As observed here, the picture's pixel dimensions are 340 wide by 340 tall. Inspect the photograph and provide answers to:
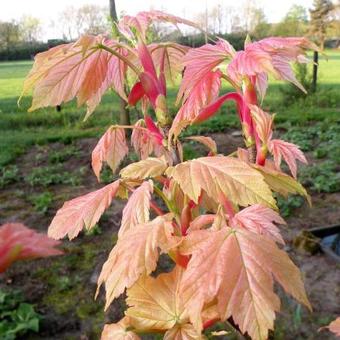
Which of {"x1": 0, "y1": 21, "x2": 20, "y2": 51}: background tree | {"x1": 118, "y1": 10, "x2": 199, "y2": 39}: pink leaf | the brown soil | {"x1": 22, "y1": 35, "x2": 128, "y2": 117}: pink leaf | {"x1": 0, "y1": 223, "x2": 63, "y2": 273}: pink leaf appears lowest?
the brown soil

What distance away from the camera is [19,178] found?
530 centimetres

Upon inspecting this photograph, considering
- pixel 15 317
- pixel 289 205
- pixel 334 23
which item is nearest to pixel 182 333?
pixel 15 317

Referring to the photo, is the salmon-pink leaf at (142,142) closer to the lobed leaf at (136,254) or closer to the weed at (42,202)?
the lobed leaf at (136,254)

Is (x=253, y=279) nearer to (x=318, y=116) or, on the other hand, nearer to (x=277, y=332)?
(x=277, y=332)

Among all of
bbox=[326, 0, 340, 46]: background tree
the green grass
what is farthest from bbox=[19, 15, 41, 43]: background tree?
the green grass

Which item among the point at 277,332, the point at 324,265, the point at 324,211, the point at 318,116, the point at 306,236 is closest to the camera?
the point at 277,332

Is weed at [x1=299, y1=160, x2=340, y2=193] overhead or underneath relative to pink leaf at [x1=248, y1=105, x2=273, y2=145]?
underneath

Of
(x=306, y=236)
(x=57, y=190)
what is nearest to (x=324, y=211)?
(x=306, y=236)

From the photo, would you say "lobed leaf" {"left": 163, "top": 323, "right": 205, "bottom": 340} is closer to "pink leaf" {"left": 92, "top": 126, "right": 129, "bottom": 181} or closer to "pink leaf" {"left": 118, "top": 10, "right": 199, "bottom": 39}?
"pink leaf" {"left": 92, "top": 126, "right": 129, "bottom": 181}

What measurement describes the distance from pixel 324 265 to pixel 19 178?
141 inches

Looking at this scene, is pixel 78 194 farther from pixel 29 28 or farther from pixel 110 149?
pixel 29 28

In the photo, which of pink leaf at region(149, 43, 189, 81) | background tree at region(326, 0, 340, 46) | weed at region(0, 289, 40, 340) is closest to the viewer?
pink leaf at region(149, 43, 189, 81)

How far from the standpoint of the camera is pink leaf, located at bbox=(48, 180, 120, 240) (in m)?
0.96

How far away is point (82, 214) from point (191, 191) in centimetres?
31
